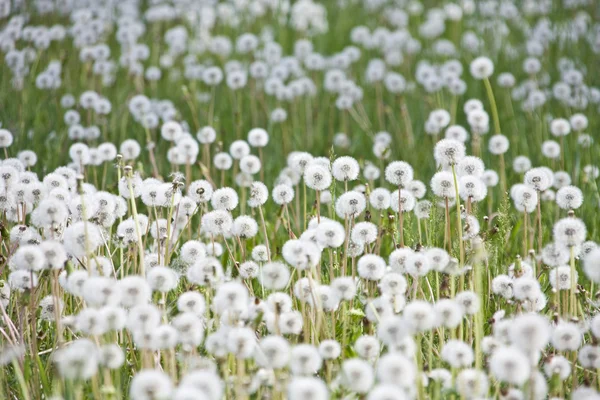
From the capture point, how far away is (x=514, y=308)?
3156mm

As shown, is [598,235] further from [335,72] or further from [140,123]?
[140,123]

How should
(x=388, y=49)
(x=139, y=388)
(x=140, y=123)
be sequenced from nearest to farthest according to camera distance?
1. (x=139, y=388)
2. (x=140, y=123)
3. (x=388, y=49)

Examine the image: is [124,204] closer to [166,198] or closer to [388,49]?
[166,198]

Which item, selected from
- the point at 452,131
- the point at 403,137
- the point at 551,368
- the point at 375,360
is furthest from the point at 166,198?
the point at 403,137

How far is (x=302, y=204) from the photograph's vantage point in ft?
16.5

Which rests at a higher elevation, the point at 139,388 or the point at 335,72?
the point at 335,72

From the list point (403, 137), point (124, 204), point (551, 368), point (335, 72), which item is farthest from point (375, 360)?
point (335, 72)

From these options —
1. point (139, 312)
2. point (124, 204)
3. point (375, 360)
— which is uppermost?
point (124, 204)

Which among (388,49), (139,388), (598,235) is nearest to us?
(139,388)

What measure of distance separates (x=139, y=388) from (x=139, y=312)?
0.35 m

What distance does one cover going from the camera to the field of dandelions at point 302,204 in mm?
2352

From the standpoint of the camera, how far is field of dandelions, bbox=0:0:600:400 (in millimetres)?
2352

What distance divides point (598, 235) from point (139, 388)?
125 inches

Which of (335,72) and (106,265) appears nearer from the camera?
(106,265)
